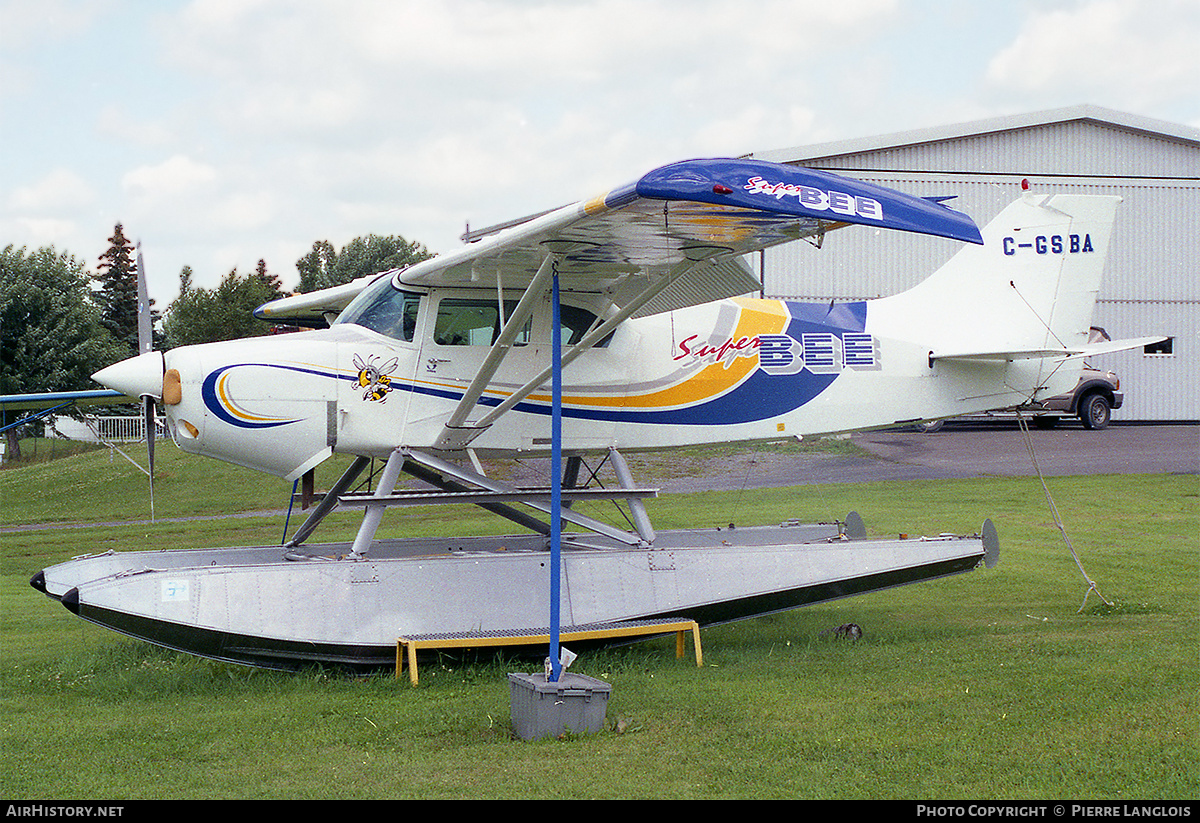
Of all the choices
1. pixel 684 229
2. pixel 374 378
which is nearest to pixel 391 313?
pixel 374 378

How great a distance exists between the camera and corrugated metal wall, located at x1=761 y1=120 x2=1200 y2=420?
28812 millimetres

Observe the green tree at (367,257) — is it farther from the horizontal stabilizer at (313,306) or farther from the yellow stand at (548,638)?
the yellow stand at (548,638)

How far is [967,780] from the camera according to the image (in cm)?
524

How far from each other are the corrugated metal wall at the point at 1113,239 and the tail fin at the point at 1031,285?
1742 cm

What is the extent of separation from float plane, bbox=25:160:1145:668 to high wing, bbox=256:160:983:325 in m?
0.03

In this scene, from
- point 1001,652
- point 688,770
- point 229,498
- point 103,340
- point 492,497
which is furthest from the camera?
point 103,340

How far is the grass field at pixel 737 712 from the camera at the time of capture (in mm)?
5387

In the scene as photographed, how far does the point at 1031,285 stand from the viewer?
10844 millimetres

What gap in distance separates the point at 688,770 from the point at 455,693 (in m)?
2.55

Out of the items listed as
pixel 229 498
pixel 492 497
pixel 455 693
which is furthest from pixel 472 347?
pixel 229 498

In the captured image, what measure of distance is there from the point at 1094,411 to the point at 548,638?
24.0 m

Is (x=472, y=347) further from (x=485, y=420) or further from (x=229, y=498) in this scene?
(x=229, y=498)


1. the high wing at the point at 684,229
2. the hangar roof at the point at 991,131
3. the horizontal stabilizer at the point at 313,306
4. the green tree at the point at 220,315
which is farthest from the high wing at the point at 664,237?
the green tree at the point at 220,315

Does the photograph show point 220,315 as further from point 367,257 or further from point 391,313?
point 391,313
